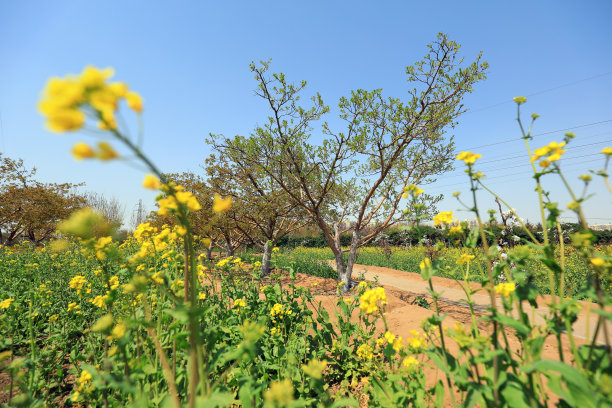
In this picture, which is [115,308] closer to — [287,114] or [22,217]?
[287,114]

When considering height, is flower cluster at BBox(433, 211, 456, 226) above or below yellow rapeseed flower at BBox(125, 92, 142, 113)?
below

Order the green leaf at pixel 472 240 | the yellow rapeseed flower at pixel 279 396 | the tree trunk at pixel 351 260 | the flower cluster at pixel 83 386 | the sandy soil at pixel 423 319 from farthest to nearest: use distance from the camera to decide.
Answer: the tree trunk at pixel 351 260
the sandy soil at pixel 423 319
the flower cluster at pixel 83 386
the green leaf at pixel 472 240
the yellow rapeseed flower at pixel 279 396

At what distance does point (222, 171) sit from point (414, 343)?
8.17 m

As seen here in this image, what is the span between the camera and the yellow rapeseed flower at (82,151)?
572mm

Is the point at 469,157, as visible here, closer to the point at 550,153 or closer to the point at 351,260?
the point at 550,153

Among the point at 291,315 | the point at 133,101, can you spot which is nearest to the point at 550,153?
the point at 133,101

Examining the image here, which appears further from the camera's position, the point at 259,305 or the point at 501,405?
the point at 259,305

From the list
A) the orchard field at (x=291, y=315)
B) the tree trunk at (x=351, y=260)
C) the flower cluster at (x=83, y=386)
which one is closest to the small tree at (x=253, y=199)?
the orchard field at (x=291, y=315)

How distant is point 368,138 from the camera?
5480 millimetres

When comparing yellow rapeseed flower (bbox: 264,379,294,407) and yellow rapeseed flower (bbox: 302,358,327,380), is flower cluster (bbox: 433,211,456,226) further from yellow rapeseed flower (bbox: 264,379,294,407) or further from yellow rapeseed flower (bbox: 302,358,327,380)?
yellow rapeseed flower (bbox: 264,379,294,407)

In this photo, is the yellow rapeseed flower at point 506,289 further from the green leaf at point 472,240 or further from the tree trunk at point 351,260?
the tree trunk at point 351,260

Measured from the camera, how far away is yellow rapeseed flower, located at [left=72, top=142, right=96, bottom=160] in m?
0.57

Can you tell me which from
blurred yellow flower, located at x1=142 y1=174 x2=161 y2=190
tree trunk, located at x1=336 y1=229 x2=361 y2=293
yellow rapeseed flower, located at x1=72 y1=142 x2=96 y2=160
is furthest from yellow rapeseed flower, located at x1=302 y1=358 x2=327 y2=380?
tree trunk, located at x1=336 y1=229 x2=361 y2=293

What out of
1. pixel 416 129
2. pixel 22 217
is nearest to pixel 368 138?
pixel 416 129
